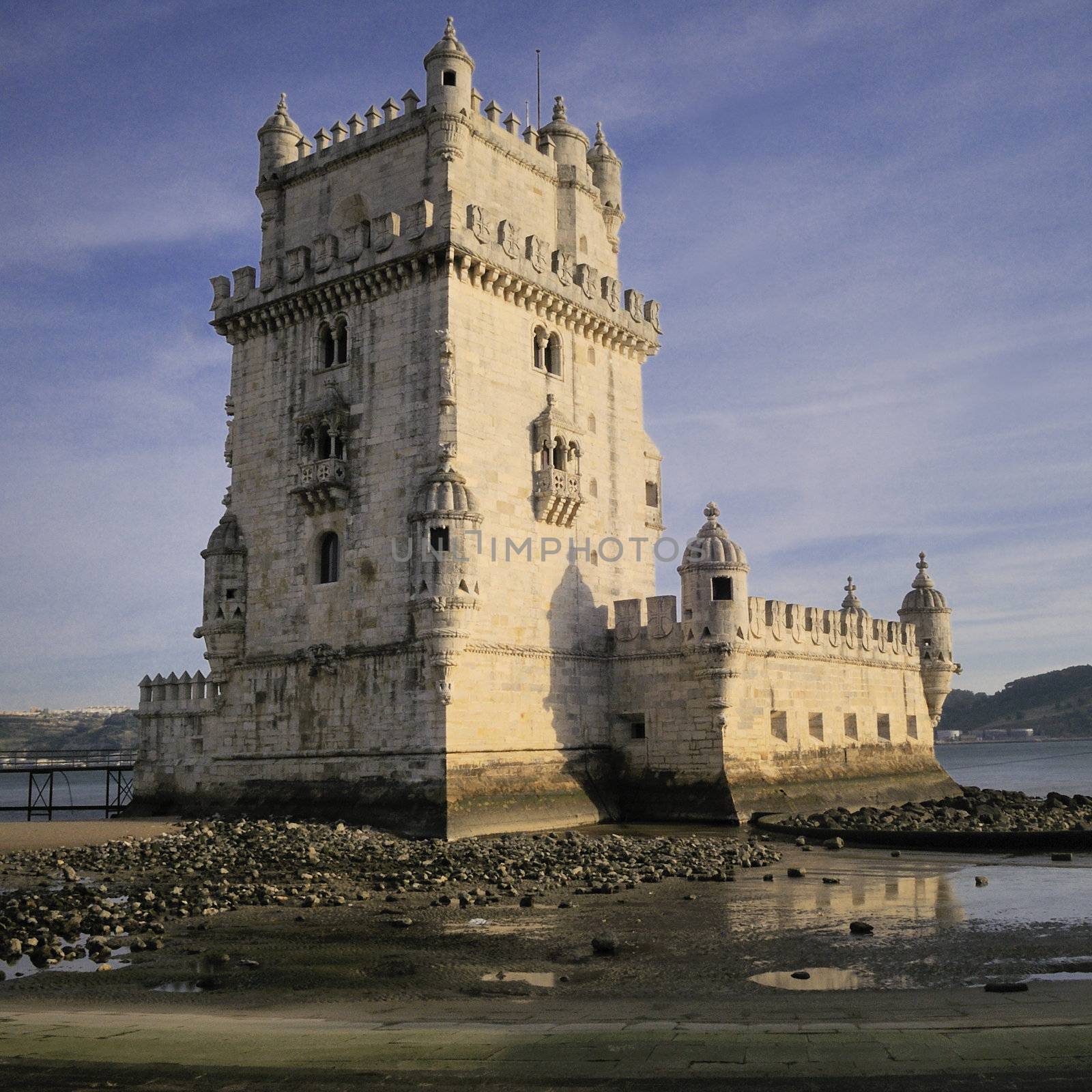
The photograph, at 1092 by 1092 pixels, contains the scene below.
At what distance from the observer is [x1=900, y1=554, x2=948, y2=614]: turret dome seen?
46.4 metres

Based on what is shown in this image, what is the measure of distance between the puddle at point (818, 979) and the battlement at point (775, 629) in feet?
62.3

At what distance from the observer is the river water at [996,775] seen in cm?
8306

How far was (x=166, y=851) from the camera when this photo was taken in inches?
996

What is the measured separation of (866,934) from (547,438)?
62.5ft

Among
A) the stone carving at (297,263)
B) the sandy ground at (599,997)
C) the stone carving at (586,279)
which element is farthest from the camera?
the stone carving at (586,279)

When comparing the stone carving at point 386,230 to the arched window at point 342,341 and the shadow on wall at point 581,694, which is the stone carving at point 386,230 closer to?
the arched window at point 342,341

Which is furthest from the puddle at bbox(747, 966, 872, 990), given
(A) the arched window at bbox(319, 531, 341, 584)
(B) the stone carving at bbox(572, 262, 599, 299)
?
(B) the stone carving at bbox(572, 262, 599, 299)

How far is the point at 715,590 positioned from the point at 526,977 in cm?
1976

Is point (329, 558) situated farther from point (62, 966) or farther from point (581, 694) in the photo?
point (62, 966)

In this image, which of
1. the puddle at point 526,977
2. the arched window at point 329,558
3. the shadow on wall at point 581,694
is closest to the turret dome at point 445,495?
the arched window at point 329,558

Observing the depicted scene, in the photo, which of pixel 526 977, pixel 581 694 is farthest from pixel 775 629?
pixel 526 977

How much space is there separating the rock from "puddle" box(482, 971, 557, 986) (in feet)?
4.19

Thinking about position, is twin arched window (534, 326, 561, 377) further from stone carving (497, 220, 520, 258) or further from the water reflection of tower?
the water reflection of tower

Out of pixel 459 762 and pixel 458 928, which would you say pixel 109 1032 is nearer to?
pixel 458 928
